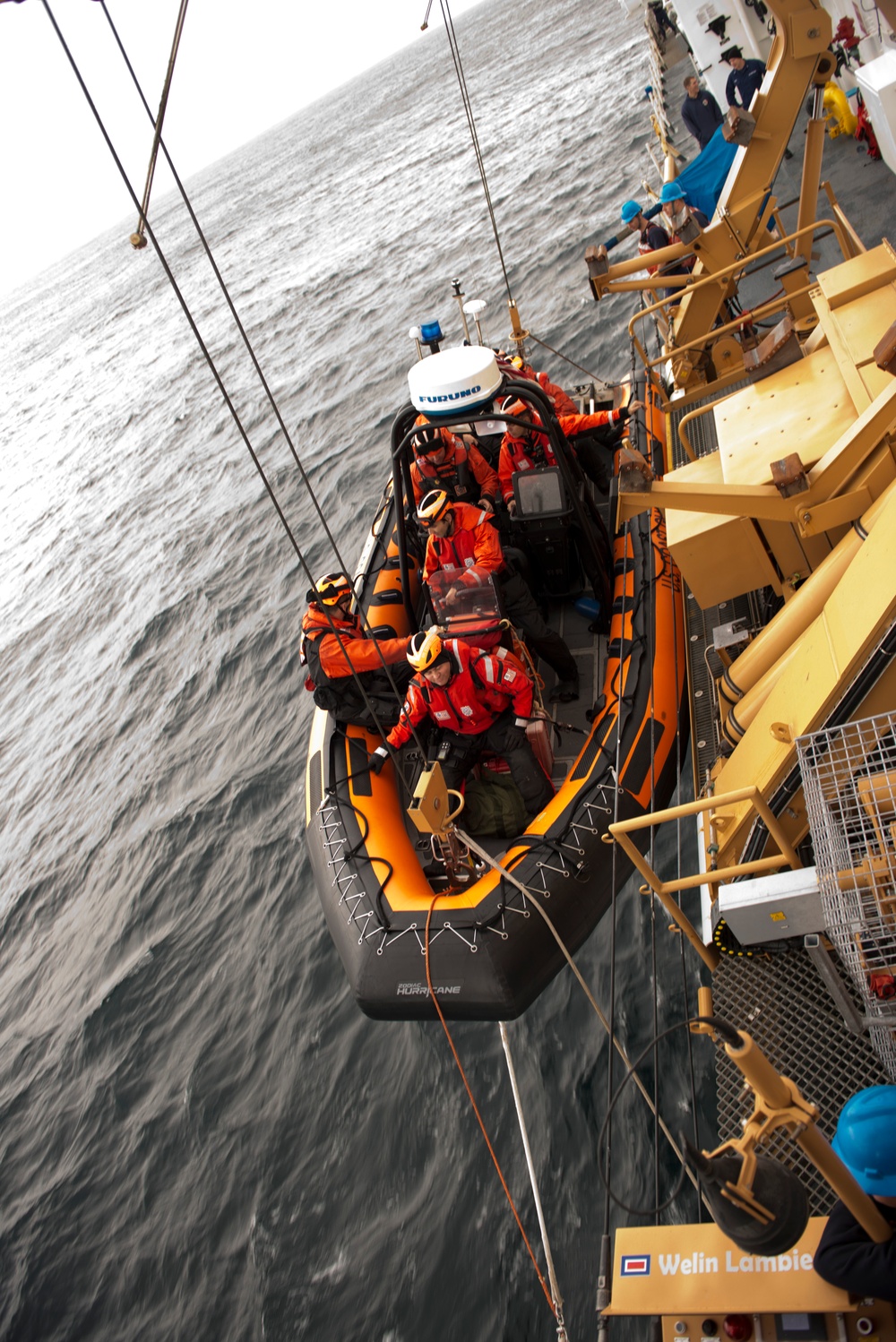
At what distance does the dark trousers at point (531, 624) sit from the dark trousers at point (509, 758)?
67cm

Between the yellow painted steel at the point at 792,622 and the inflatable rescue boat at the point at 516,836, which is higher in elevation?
the yellow painted steel at the point at 792,622

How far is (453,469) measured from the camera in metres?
6.63

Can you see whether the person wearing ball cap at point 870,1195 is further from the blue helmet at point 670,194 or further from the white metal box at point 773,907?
the blue helmet at point 670,194

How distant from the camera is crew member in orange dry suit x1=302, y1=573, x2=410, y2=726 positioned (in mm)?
5371

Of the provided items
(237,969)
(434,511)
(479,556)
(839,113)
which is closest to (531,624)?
(479,556)

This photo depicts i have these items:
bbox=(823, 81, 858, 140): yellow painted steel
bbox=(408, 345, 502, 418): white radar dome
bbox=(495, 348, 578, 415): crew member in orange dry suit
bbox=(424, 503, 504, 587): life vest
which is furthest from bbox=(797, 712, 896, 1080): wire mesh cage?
bbox=(823, 81, 858, 140): yellow painted steel

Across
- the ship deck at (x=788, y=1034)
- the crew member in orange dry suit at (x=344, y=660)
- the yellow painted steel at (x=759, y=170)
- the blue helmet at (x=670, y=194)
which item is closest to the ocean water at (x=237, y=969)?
the ship deck at (x=788, y=1034)

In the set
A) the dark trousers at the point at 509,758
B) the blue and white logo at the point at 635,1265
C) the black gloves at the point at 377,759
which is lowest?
the dark trousers at the point at 509,758

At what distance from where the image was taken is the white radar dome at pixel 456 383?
545 cm

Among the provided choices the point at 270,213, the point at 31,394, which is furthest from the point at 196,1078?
the point at 270,213

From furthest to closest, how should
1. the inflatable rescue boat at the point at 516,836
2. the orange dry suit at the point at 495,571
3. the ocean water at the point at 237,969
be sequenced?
1. the orange dry suit at the point at 495,571
2. the ocean water at the point at 237,969
3. the inflatable rescue boat at the point at 516,836

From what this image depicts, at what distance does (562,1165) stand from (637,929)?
143cm

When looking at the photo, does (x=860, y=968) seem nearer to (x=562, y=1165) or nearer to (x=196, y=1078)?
(x=562, y=1165)

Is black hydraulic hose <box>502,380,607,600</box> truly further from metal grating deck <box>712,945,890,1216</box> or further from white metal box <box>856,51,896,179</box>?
white metal box <box>856,51,896,179</box>
